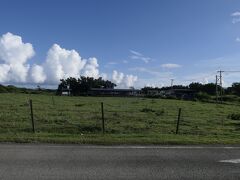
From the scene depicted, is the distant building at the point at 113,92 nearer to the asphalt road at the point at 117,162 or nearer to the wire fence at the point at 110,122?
the wire fence at the point at 110,122

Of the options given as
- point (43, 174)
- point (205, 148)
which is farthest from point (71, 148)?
point (205, 148)

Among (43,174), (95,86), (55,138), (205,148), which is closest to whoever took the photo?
(43,174)

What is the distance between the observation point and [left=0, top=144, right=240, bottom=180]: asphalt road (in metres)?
7.55

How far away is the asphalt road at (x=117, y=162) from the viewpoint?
7551mm

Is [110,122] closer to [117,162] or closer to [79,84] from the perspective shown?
[117,162]

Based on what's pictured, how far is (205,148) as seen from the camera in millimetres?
11172

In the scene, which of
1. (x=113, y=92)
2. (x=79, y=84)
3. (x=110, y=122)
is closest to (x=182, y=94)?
(x=113, y=92)

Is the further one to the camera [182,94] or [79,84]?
[79,84]

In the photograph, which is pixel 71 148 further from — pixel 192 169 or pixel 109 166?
pixel 192 169

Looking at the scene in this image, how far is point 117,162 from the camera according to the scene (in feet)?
28.7

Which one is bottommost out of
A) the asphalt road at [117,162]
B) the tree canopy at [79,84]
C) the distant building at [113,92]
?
the asphalt road at [117,162]

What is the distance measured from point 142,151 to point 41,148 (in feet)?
9.16

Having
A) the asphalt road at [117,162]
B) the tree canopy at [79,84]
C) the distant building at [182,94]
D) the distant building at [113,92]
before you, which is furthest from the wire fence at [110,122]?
the tree canopy at [79,84]

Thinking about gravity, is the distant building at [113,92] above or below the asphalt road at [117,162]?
above
